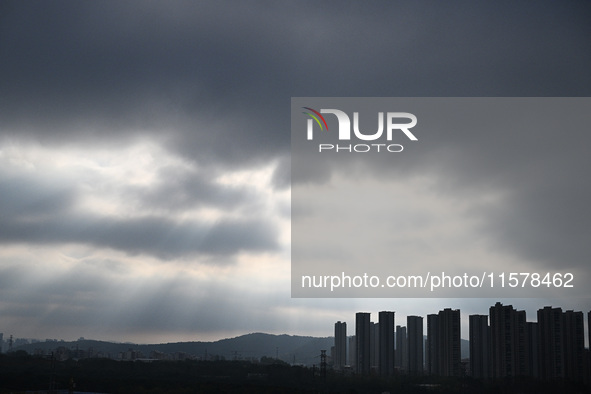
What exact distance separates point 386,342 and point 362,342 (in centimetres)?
81

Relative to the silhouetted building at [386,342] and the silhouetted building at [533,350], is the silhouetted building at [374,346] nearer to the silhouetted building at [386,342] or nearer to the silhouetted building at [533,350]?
the silhouetted building at [386,342]

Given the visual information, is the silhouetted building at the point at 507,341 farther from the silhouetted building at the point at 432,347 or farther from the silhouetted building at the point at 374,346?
the silhouetted building at the point at 374,346

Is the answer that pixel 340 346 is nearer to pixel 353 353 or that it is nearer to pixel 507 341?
pixel 353 353

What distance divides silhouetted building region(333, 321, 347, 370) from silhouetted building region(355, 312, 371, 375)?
669mm

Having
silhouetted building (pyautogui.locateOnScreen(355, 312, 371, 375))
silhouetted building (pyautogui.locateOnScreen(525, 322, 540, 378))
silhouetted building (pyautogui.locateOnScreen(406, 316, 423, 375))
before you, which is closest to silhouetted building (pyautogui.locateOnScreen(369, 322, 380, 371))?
silhouetted building (pyautogui.locateOnScreen(355, 312, 371, 375))

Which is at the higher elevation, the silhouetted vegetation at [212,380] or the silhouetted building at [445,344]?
the silhouetted building at [445,344]

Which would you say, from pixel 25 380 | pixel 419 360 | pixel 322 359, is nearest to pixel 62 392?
pixel 25 380

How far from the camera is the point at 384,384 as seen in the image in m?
17.9

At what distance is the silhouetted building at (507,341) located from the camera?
656 inches

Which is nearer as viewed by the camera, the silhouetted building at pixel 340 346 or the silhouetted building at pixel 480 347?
the silhouetted building at pixel 480 347

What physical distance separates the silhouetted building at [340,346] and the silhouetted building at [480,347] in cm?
438

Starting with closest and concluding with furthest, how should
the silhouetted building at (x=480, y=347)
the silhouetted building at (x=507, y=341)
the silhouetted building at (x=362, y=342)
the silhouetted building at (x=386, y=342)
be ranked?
1. the silhouetted building at (x=507, y=341)
2. the silhouetted building at (x=480, y=347)
3. the silhouetted building at (x=386, y=342)
4. the silhouetted building at (x=362, y=342)

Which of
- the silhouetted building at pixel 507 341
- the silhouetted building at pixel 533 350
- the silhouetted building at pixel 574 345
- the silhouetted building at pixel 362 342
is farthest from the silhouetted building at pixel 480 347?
the silhouetted building at pixel 362 342

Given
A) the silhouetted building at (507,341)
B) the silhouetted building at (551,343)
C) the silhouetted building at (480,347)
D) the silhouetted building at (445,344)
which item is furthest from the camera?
the silhouetted building at (445,344)
